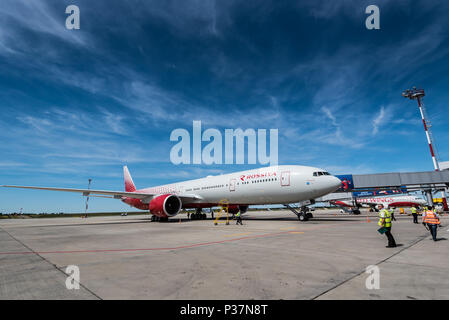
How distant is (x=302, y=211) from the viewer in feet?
62.5

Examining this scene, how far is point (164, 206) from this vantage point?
71.5 ft

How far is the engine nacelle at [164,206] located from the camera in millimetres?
21859

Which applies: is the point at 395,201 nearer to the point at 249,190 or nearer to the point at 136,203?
the point at 249,190

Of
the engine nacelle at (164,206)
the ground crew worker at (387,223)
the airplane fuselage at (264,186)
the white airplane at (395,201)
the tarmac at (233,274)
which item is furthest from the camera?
the white airplane at (395,201)

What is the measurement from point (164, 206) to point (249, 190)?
848cm

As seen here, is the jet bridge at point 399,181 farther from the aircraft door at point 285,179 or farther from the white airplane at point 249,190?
the aircraft door at point 285,179

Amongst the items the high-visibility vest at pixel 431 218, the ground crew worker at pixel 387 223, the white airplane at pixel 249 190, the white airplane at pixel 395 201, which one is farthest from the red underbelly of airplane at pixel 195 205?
the white airplane at pixel 395 201

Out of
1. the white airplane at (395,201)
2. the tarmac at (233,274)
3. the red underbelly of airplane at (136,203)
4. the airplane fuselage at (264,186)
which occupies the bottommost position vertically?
the white airplane at (395,201)

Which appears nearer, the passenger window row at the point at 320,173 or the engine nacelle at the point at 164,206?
the passenger window row at the point at 320,173

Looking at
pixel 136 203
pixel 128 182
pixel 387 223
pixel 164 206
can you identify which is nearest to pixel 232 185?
pixel 164 206

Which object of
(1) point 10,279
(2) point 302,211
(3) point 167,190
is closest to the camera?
(1) point 10,279
